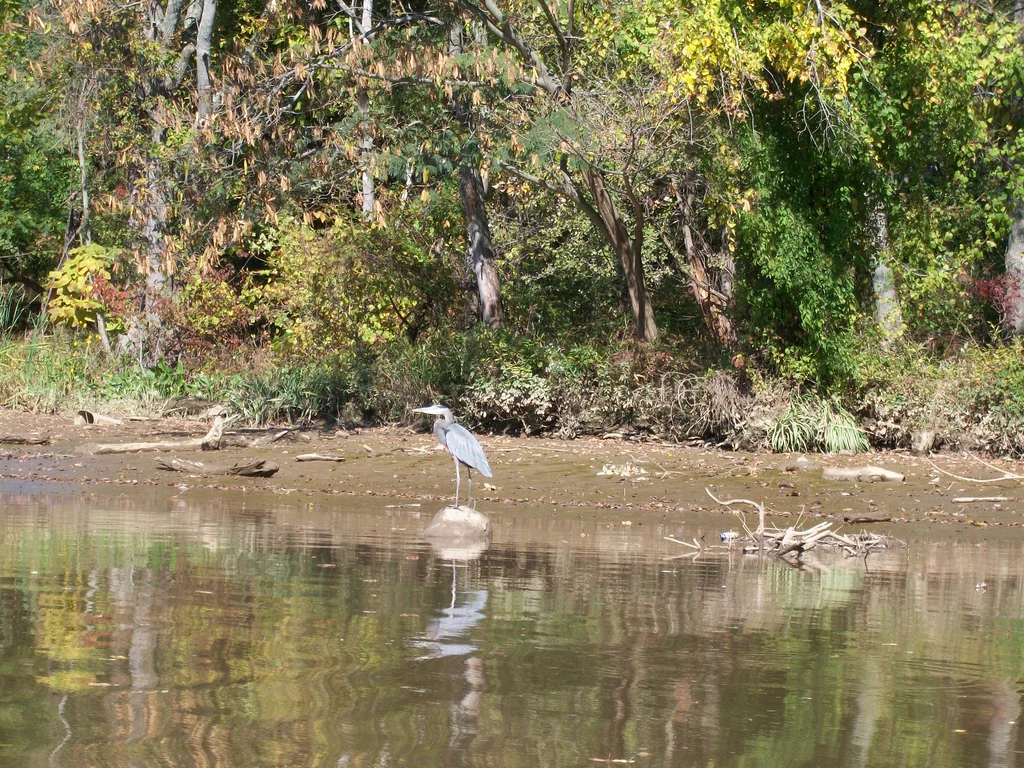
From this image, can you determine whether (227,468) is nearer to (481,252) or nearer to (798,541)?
(481,252)

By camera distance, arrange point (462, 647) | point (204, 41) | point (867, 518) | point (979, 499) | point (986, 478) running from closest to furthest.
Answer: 1. point (462, 647)
2. point (867, 518)
3. point (979, 499)
4. point (986, 478)
5. point (204, 41)

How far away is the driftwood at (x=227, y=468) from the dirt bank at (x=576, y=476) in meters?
0.13

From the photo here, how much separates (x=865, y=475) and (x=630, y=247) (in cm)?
661

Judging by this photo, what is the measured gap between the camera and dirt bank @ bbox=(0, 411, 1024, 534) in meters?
15.1

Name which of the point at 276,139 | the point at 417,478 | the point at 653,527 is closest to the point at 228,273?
the point at 276,139

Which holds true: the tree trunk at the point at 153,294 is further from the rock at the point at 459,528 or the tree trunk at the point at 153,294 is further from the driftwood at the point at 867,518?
the driftwood at the point at 867,518

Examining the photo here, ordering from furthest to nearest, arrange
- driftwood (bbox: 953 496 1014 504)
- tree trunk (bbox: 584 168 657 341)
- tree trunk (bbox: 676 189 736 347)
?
tree trunk (bbox: 676 189 736 347) → tree trunk (bbox: 584 168 657 341) → driftwood (bbox: 953 496 1014 504)

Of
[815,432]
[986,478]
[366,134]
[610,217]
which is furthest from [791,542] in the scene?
[366,134]

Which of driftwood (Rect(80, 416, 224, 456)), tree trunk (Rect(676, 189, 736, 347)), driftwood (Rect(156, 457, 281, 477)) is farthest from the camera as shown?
tree trunk (Rect(676, 189, 736, 347))

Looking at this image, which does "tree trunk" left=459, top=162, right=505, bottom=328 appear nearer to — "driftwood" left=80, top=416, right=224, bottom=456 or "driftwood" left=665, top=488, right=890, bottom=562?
"driftwood" left=80, top=416, right=224, bottom=456

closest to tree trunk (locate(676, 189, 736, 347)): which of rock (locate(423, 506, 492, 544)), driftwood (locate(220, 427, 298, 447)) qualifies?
driftwood (locate(220, 427, 298, 447))

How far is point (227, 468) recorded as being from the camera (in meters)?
17.8

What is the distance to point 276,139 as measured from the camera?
2248 cm

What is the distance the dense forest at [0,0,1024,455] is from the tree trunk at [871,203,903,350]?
6 cm
